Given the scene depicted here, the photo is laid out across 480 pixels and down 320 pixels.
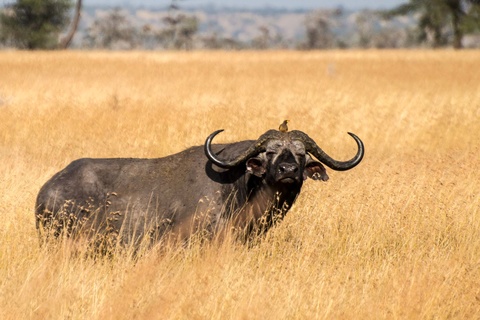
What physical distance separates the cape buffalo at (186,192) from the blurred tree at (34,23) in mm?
50034

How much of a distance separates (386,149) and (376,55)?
2727cm

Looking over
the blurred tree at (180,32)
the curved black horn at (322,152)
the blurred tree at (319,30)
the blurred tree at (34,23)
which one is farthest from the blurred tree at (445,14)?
the curved black horn at (322,152)

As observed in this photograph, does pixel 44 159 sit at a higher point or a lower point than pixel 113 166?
lower

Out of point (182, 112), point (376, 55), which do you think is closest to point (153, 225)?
point (182, 112)

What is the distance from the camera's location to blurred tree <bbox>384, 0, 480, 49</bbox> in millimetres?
54406

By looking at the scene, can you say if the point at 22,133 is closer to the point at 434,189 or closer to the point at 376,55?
the point at 434,189

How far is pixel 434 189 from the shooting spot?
29.8 feet

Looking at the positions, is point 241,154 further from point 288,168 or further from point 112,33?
point 112,33

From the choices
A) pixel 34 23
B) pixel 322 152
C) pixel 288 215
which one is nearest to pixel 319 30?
pixel 34 23

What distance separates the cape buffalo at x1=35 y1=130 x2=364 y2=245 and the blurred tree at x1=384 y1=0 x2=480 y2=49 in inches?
1913

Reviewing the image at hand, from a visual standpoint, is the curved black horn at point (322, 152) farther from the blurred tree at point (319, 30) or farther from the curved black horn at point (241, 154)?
the blurred tree at point (319, 30)

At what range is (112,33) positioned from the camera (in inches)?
4094

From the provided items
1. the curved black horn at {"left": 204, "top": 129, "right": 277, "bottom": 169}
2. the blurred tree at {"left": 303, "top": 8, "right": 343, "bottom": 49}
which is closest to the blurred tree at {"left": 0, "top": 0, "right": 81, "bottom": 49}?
the blurred tree at {"left": 303, "top": 8, "right": 343, "bottom": 49}

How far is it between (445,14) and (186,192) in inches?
2074
